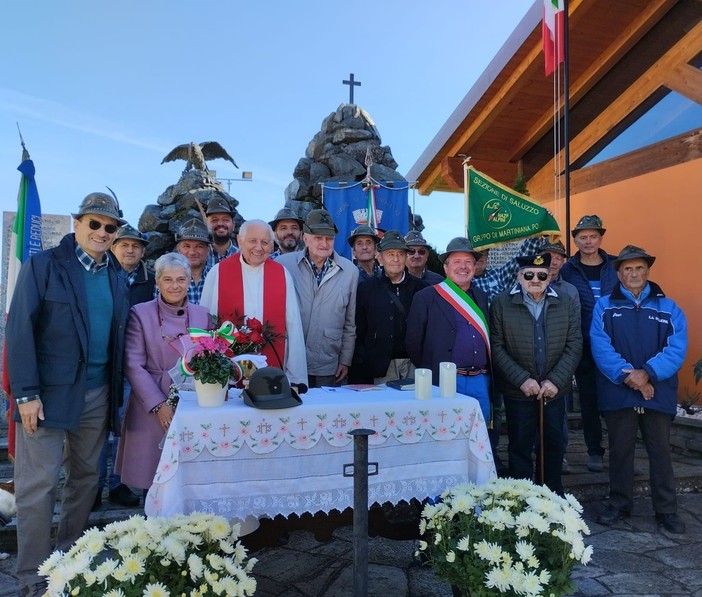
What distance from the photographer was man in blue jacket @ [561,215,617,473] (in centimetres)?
469

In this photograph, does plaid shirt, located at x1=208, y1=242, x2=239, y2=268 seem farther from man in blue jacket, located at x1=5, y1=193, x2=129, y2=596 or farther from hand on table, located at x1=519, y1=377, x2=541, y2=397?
hand on table, located at x1=519, y1=377, x2=541, y2=397

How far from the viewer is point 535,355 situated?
3.88 m

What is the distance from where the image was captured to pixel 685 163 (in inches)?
257

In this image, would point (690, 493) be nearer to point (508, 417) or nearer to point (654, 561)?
point (654, 561)

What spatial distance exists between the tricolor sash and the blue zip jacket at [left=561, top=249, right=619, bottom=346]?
1225 mm

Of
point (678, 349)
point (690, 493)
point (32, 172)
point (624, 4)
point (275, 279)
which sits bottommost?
point (690, 493)

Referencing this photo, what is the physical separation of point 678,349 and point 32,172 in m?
5.71

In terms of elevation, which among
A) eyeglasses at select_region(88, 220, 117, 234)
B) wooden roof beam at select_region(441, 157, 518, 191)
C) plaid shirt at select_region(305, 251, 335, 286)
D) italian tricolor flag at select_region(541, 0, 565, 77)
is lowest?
plaid shirt at select_region(305, 251, 335, 286)

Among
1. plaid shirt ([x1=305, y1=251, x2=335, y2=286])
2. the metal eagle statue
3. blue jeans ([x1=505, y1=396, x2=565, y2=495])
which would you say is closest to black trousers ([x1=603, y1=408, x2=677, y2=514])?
blue jeans ([x1=505, y1=396, x2=565, y2=495])

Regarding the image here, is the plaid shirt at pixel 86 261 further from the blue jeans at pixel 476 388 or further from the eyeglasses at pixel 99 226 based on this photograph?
the blue jeans at pixel 476 388

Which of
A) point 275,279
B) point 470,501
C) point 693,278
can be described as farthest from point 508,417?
point 693,278

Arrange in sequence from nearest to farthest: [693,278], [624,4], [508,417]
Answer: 1. [508,417]
2. [693,278]
3. [624,4]

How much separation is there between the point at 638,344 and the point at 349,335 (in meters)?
2.22

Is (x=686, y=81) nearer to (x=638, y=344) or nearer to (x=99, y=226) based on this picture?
(x=638, y=344)
